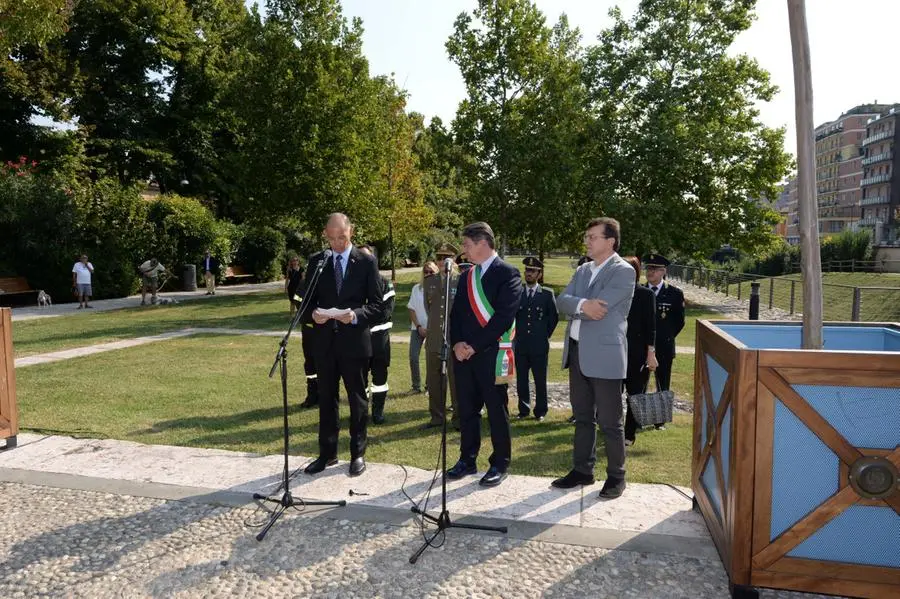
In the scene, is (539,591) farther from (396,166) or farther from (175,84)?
(175,84)

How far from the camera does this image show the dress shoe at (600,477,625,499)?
4.80 m

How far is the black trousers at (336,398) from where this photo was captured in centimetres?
541

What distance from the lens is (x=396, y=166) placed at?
3206 cm

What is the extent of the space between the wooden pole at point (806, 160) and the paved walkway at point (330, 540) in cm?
165

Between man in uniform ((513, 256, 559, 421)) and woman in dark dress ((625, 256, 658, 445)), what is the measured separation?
3.98 ft

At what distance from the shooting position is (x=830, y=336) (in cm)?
437

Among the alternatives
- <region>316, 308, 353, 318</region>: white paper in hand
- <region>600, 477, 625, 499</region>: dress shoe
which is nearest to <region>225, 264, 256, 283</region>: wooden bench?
<region>316, 308, 353, 318</region>: white paper in hand

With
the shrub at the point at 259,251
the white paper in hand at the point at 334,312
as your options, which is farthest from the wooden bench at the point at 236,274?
the white paper in hand at the point at 334,312

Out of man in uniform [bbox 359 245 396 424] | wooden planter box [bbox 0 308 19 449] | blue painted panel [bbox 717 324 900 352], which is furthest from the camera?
man in uniform [bbox 359 245 396 424]

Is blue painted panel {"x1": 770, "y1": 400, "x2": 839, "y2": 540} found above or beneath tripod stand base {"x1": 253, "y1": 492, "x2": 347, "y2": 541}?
above

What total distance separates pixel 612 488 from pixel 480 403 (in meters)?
1.25

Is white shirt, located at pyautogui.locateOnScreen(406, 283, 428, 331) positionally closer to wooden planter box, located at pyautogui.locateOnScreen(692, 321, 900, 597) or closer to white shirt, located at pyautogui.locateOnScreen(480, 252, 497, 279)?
white shirt, located at pyautogui.locateOnScreen(480, 252, 497, 279)

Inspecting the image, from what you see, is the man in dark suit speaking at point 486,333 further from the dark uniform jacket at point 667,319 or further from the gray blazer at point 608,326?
the dark uniform jacket at point 667,319

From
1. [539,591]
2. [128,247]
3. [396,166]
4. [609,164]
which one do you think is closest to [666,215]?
[609,164]
